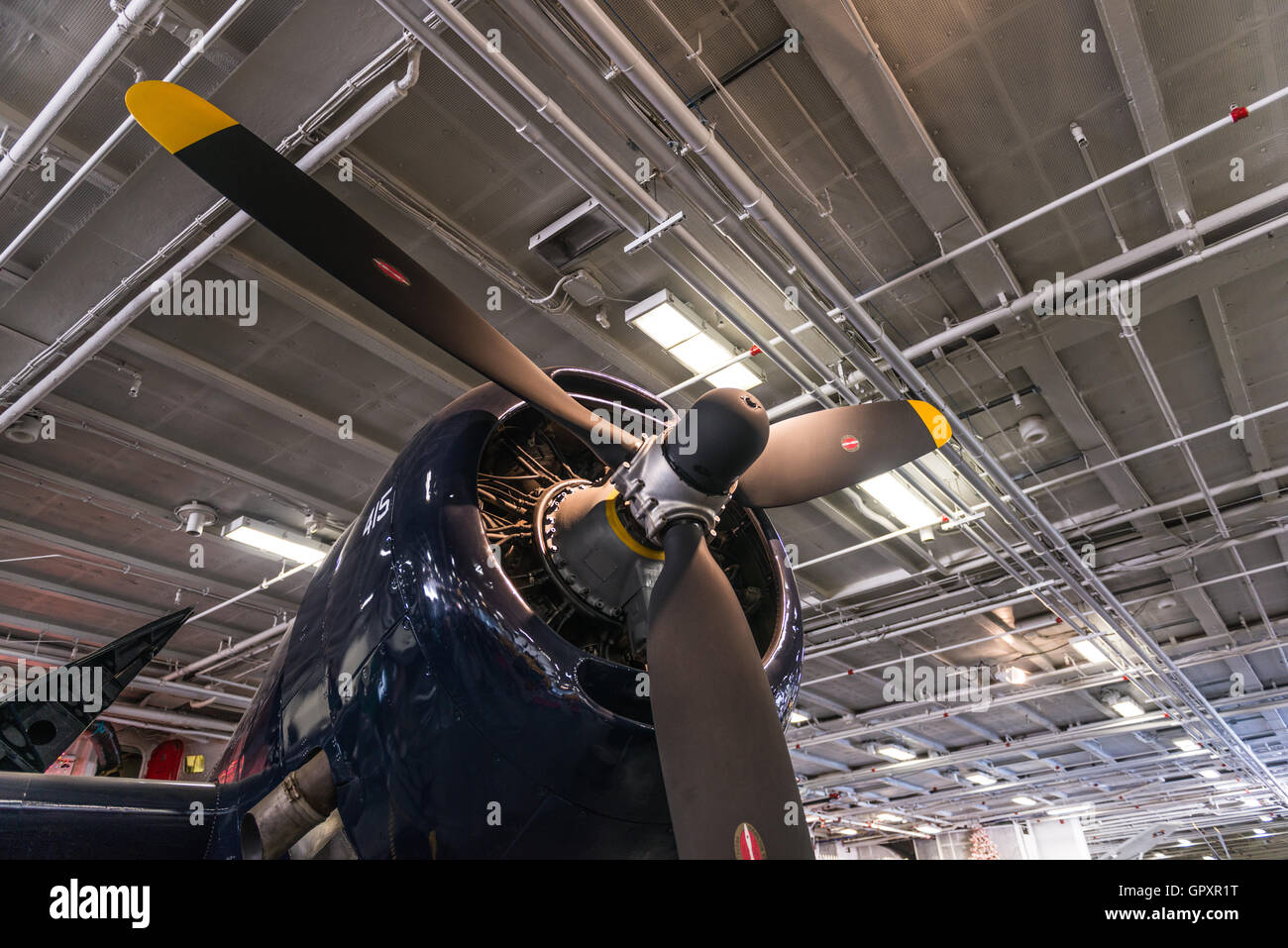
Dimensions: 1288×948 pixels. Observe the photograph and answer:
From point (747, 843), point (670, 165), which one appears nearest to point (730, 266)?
point (670, 165)

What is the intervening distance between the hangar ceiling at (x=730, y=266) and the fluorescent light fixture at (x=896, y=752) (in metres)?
7.08

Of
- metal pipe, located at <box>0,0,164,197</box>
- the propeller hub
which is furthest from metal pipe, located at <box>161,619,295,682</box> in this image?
the propeller hub

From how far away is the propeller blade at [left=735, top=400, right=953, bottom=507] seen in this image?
2596 millimetres

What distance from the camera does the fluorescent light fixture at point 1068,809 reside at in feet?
76.5

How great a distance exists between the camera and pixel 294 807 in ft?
7.15

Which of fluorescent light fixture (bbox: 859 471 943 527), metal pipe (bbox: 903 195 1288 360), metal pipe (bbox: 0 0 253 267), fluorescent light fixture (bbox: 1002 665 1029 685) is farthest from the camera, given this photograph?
fluorescent light fixture (bbox: 1002 665 1029 685)

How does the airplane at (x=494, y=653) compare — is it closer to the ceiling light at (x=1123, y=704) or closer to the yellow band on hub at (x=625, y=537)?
the yellow band on hub at (x=625, y=537)

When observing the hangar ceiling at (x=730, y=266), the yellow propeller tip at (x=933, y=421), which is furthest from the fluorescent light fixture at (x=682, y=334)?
the yellow propeller tip at (x=933, y=421)

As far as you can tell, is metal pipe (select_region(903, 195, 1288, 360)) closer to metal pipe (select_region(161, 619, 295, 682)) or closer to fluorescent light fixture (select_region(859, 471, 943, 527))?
fluorescent light fixture (select_region(859, 471, 943, 527))

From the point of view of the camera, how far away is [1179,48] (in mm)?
4777

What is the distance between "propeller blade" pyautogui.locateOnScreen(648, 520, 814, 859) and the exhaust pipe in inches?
40.3
